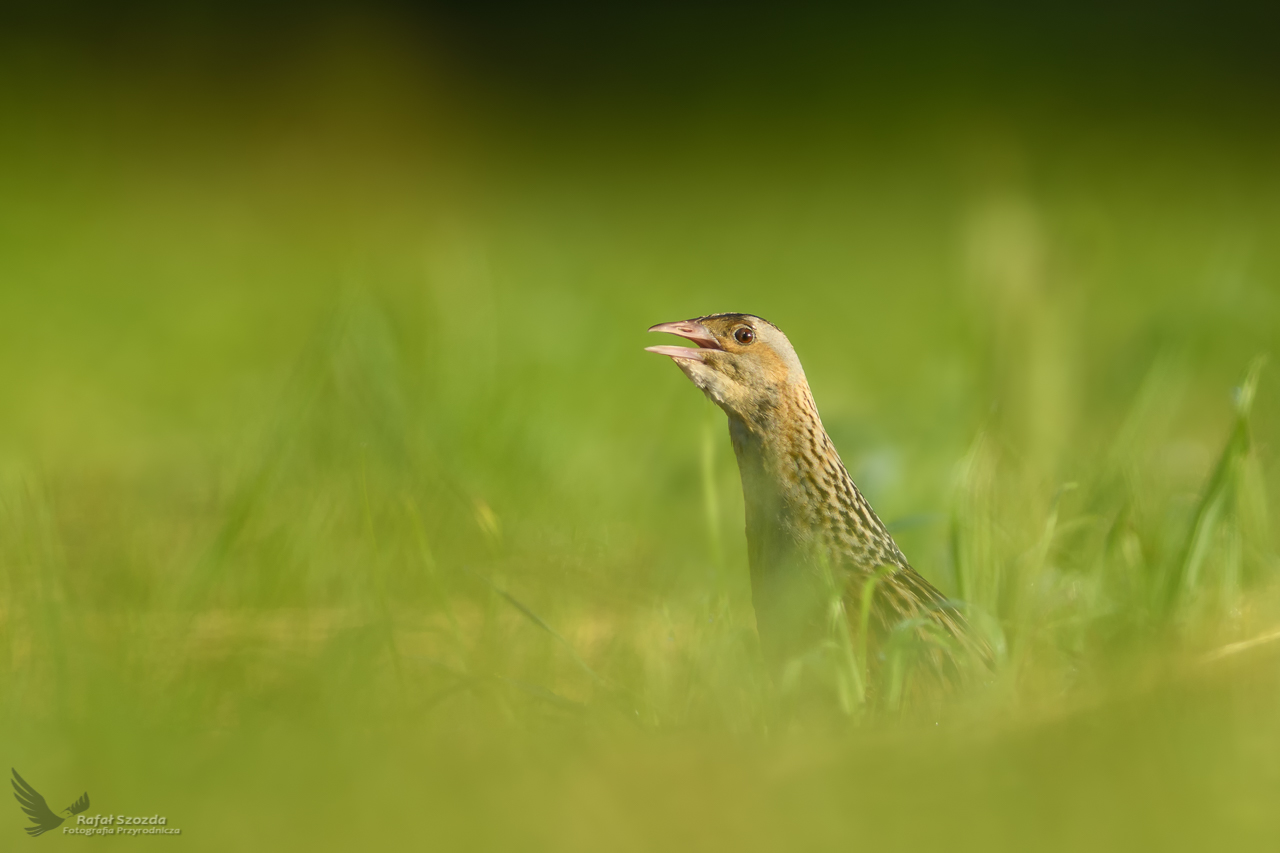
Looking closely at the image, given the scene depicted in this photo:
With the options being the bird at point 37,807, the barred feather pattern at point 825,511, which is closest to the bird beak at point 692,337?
the barred feather pattern at point 825,511

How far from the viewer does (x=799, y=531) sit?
1994 mm

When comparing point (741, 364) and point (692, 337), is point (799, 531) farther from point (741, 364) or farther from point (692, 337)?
point (692, 337)

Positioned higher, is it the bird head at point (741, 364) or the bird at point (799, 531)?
the bird head at point (741, 364)

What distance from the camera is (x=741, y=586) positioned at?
2.35 m

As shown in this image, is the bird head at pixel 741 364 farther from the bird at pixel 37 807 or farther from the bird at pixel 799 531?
the bird at pixel 37 807

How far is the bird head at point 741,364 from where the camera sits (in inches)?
86.4

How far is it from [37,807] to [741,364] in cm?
136

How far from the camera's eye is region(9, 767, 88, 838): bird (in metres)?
1.16

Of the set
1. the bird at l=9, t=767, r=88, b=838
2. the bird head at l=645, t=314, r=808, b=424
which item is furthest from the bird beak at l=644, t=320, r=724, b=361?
the bird at l=9, t=767, r=88, b=838

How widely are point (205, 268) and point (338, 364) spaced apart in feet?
14.5

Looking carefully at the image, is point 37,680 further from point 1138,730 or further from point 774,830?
point 1138,730

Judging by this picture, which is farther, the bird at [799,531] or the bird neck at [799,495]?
the bird neck at [799,495]

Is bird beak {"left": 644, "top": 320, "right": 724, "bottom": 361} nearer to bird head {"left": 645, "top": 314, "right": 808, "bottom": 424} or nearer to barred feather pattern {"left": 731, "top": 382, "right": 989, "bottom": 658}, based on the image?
bird head {"left": 645, "top": 314, "right": 808, "bottom": 424}

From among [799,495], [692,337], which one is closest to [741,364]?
[692,337]
